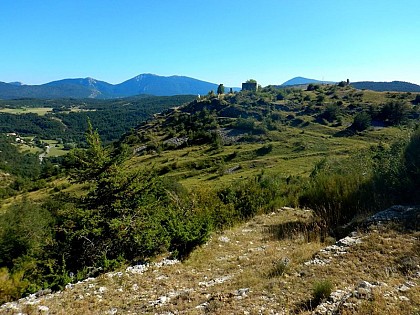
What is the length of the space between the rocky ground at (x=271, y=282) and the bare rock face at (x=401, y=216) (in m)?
0.07

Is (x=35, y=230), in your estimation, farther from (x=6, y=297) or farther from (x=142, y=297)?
(x=142, y=297)

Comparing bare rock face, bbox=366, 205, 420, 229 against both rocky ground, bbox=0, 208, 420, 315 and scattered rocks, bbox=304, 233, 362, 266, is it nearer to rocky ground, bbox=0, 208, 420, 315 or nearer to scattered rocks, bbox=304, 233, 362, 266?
rocky ground, bbox=0, 208, 420, 315

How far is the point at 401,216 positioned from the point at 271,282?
4.61 m

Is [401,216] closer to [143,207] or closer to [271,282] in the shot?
[271,282]

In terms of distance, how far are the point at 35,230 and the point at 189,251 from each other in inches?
913

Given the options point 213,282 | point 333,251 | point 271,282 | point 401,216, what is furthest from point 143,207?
point 401,216

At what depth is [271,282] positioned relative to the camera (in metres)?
6.33

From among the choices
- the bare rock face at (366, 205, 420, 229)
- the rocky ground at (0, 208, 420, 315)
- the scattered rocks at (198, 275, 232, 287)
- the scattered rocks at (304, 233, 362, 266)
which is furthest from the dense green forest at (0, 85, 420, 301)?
the scattered rocks at (198, 275, 232, 287)

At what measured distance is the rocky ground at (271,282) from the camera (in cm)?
525

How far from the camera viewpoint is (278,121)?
106 m

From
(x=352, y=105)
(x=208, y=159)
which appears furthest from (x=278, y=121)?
(x=208, y=159)

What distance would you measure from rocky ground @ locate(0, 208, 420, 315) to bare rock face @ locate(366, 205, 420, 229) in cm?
7

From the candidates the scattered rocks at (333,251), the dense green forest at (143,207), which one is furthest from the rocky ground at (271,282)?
the dense green forest at (143,207)

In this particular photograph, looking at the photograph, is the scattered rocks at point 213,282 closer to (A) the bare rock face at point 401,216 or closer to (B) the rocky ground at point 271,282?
(B) the rocky ground at point 271,282
